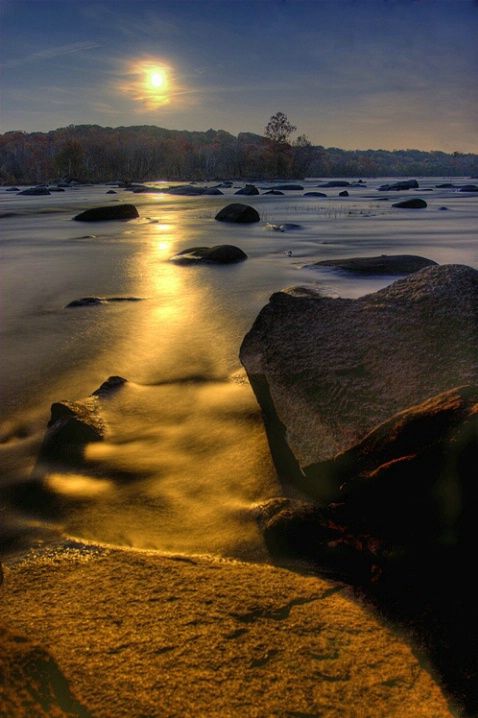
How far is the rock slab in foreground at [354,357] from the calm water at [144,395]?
0.30 meters

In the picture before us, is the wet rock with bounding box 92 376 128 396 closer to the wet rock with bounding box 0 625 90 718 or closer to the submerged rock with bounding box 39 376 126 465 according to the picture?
the submerged rock with bounding box 39 376 126 465

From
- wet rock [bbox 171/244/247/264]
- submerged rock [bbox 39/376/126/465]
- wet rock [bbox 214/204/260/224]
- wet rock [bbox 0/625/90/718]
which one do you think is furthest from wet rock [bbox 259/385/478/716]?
wet rock [bbox 214/204/260/224]

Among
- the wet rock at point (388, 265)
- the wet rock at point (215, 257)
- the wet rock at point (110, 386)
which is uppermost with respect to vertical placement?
the wet rock at point (215, 257)

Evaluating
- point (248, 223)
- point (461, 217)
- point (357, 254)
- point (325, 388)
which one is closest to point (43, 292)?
point (325, 388)

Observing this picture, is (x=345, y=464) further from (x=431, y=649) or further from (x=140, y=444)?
(x=140, y=444)

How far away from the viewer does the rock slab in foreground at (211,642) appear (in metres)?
1.08

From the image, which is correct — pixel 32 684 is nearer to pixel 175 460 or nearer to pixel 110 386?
pixel 175 460

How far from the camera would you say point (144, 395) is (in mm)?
3160

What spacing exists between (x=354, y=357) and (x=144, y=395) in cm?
149

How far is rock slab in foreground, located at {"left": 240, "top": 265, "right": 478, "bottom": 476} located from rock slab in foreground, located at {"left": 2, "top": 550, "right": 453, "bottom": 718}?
0.65 meters

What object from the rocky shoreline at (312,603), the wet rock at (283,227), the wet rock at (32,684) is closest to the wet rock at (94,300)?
the rocky shoreline at (312,603)

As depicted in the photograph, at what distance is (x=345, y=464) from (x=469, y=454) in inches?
23.7

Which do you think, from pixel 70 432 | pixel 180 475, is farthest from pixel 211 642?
pixel 70 432

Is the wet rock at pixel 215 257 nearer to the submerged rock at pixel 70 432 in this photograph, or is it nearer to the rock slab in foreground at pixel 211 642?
the submerged rock at pixel 70 432
